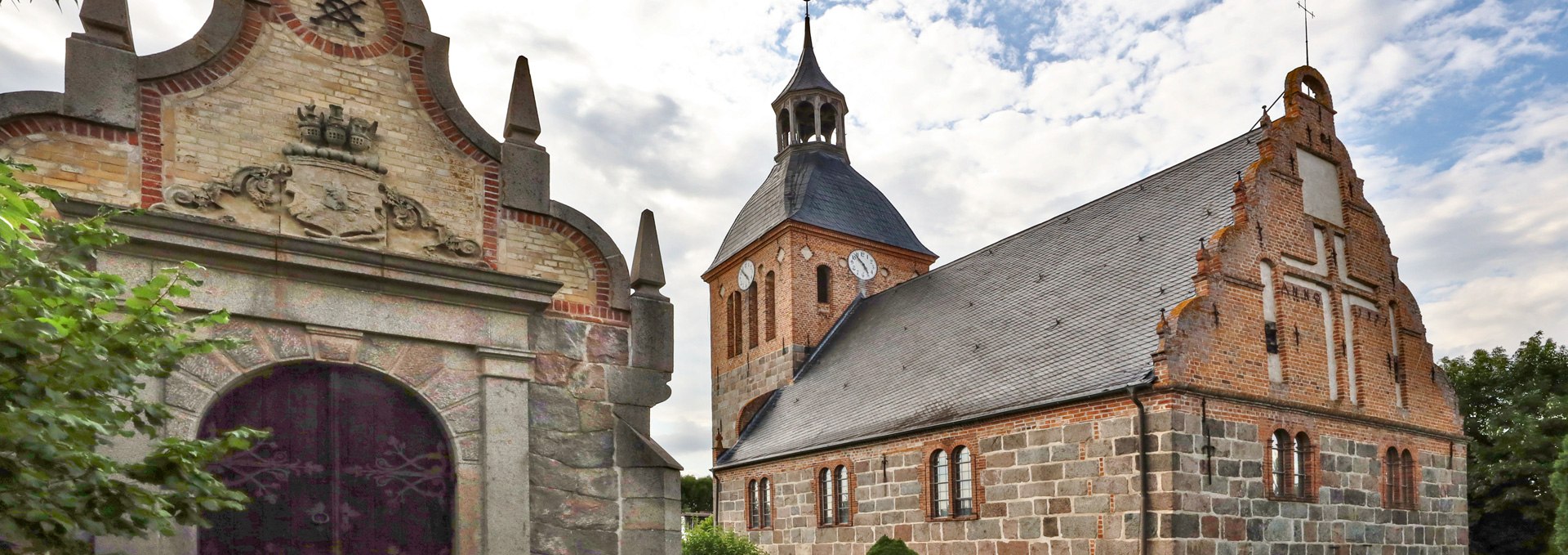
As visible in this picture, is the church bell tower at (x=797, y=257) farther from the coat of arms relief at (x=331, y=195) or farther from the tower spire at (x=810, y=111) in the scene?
the coat of arms relief at (x=331, y=195)

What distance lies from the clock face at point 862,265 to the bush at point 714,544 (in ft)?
35.7

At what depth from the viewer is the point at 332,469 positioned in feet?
27.7

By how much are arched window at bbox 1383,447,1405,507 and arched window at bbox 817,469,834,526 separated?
9932 millimetres

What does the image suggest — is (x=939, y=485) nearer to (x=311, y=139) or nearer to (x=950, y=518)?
(x=950, y=518)

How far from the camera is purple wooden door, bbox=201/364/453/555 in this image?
809 centimetres

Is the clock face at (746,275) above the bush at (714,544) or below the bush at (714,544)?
above

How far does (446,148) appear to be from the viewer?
9.32m

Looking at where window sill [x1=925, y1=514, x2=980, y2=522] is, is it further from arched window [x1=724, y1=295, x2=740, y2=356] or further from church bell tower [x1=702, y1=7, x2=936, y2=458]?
arched window [x1=724, y1=295, x2=740, y2=356]

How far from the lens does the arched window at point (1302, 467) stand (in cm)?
1655

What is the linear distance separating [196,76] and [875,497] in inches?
590

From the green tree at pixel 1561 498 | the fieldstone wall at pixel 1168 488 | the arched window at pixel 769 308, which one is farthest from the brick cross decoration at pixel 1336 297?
the arched window at pixel 769 308

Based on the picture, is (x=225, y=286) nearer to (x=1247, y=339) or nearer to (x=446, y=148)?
(x=446, y=148)

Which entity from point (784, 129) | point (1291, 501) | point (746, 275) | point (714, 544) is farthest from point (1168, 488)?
point (784, 129)

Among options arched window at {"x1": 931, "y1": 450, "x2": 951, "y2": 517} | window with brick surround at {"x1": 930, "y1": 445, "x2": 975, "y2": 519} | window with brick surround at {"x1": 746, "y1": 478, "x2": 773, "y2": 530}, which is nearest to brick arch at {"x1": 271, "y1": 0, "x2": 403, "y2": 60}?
window with brick surround at {"x1": 930, "y1": 445, "x2": 975, "y2": 519}
